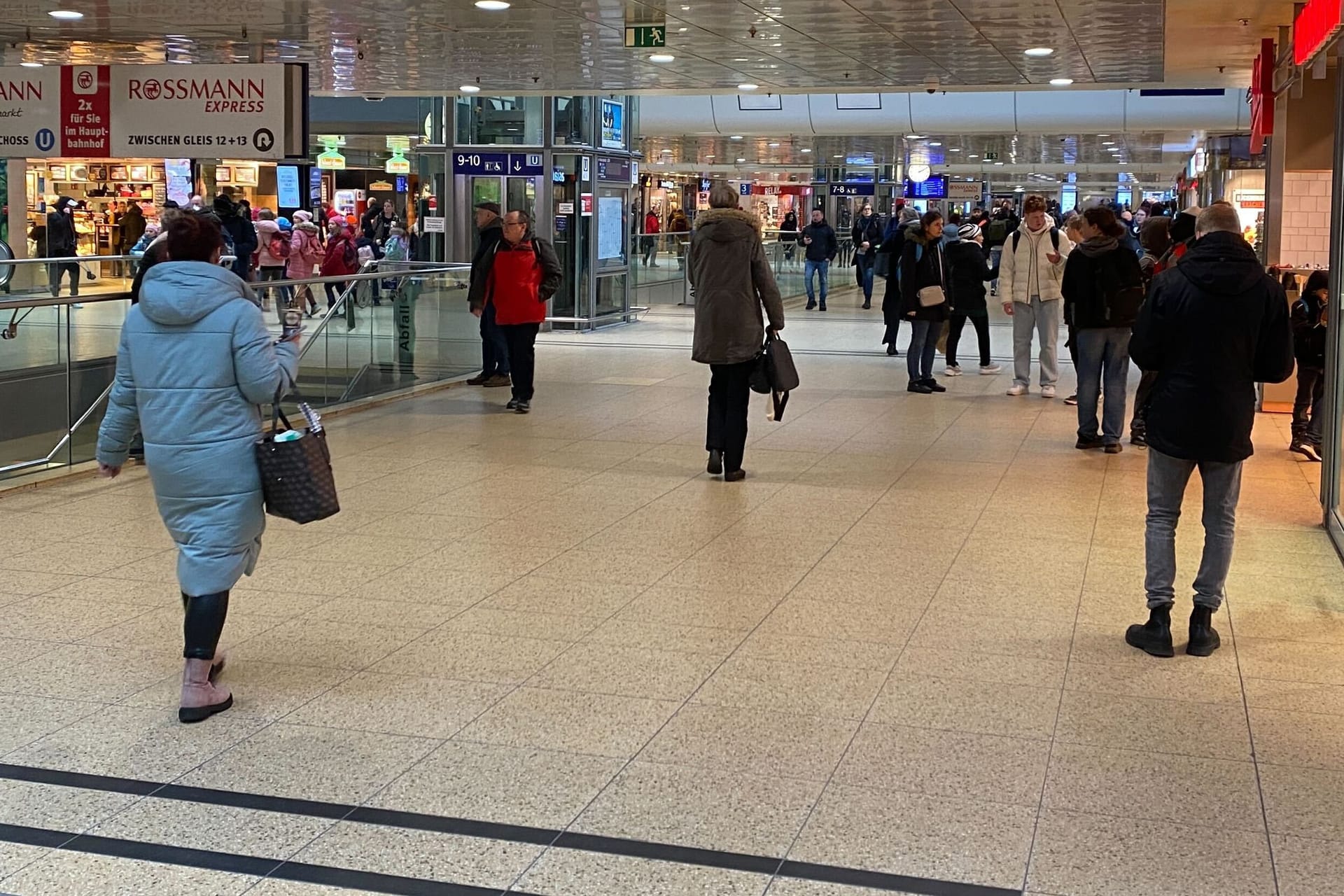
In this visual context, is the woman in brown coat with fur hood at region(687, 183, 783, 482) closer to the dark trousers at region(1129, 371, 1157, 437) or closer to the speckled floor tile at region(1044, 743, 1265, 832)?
the dark trousers at region(1129, 371, 1157, 437)

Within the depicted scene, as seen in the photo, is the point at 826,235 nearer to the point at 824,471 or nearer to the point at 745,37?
the point at 745,37

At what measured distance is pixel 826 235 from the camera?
83.4 feet

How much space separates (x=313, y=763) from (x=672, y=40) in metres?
9.54

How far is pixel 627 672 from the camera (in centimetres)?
518

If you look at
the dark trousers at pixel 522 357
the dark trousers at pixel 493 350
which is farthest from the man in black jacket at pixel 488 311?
the dark trousers at pixel 522 357

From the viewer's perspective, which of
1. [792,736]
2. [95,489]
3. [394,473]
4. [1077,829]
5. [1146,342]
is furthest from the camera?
[394,473]

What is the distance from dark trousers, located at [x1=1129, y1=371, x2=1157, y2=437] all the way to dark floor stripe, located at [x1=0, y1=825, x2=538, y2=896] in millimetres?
3202

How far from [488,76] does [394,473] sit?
25.2ft

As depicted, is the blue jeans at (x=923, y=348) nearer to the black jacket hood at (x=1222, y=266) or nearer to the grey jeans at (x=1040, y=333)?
the grey jeans at (x=1040, y=333)

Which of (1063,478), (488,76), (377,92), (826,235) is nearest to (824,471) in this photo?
(1063,478)

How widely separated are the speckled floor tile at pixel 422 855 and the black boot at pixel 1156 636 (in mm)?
2691

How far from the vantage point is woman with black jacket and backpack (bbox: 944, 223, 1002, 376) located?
1495 centimetres

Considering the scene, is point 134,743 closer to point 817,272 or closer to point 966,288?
point 966,288

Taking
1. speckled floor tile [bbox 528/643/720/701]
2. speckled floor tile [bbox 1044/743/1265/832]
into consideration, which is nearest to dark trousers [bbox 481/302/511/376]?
speckled floor tile [bbox 528/643/720/701]
